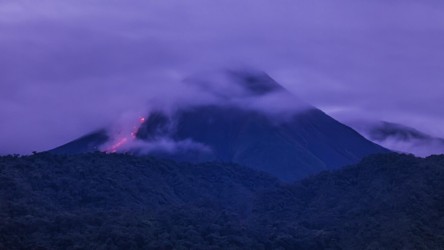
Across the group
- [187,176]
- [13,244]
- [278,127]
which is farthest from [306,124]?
[13,244]

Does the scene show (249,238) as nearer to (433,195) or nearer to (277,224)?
(277,224)

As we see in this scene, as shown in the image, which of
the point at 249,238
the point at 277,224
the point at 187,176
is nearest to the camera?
the point at 249,238

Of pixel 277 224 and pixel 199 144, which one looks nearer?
pixel 277 224

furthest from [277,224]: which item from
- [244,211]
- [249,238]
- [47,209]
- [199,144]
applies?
[199,144]

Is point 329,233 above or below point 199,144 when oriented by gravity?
below

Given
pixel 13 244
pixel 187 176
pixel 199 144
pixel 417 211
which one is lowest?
pixel 13 244

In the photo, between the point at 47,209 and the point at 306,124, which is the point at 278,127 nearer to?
the point at 306,124

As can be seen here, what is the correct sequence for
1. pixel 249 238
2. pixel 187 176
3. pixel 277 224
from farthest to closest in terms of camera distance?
pixel 187 176 → pixel 277 224 → pixel 249 238
